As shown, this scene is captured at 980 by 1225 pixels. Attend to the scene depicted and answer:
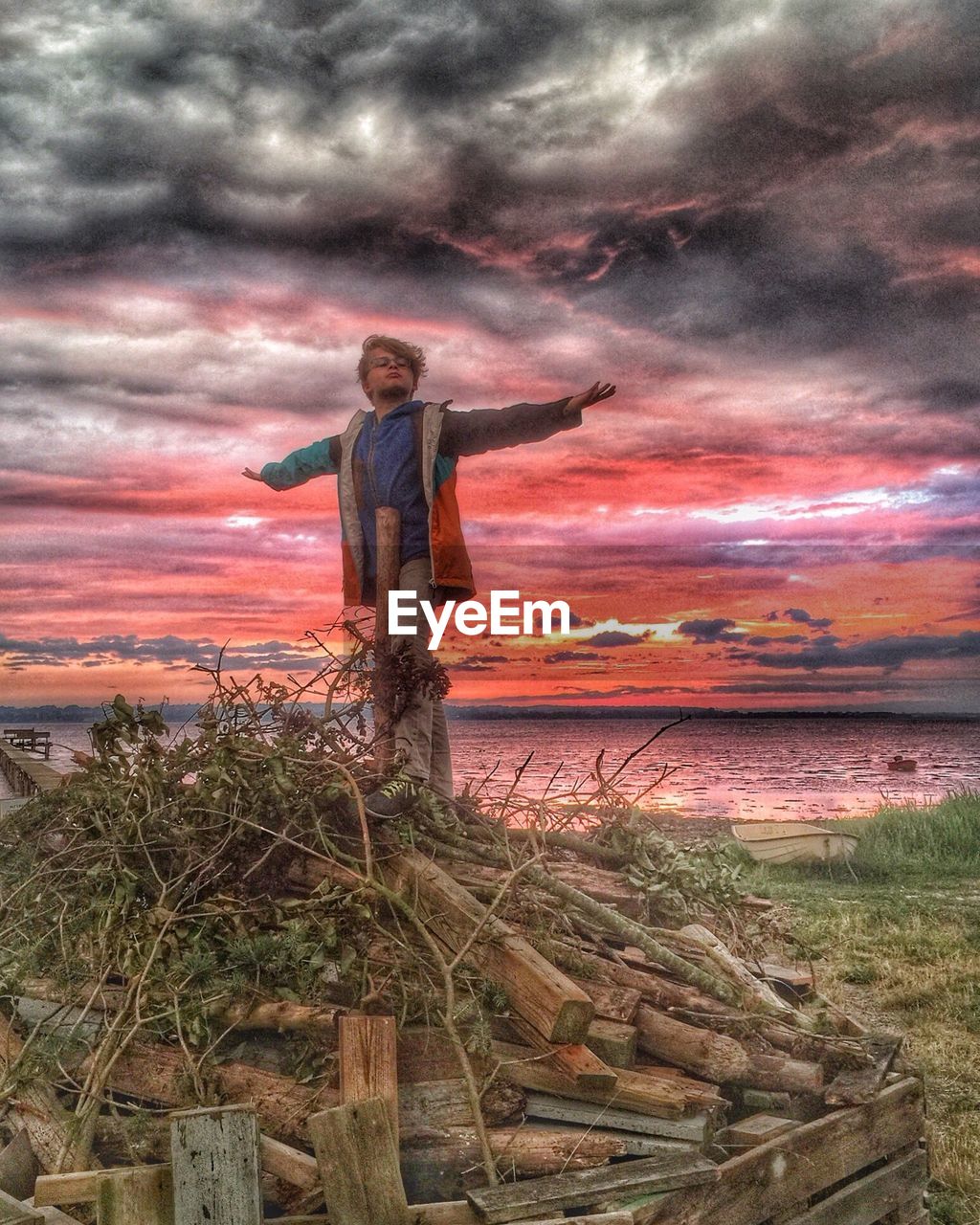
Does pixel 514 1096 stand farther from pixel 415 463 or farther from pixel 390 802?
pixel 415 463

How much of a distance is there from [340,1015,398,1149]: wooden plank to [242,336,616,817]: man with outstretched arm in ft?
6.95

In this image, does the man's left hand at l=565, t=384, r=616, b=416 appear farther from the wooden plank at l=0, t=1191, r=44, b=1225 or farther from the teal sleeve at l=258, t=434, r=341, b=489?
the wooden plank at l=0, t=1191, r=44, b=1225

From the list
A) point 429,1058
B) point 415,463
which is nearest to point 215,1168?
point 429,1058

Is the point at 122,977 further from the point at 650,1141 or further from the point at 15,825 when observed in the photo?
the point at 650,1141

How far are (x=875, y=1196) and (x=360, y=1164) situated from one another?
1.97 m

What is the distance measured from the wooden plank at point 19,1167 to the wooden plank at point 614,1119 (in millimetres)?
1694

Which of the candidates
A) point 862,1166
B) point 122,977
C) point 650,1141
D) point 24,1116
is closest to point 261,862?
point 122,977

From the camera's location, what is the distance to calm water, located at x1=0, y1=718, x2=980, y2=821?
508 cm

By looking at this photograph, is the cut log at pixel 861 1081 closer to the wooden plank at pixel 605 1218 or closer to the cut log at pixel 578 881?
the cut log at pixel 578 881

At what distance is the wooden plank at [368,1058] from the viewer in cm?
302

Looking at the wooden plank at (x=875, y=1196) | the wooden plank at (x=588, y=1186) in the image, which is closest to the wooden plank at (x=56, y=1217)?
the wooden plank at (x=588, y=1186)

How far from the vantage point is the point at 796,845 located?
1377cm

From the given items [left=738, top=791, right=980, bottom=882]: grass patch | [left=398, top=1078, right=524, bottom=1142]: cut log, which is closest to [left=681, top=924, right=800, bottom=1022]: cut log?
[left=398, top=1078, right=524, bottom=1142]: cut log

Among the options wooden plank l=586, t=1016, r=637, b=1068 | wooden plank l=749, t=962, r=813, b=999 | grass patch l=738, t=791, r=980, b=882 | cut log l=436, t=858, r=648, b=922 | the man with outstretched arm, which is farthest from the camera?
grass patch l=738, t=791, r=980, b=882
